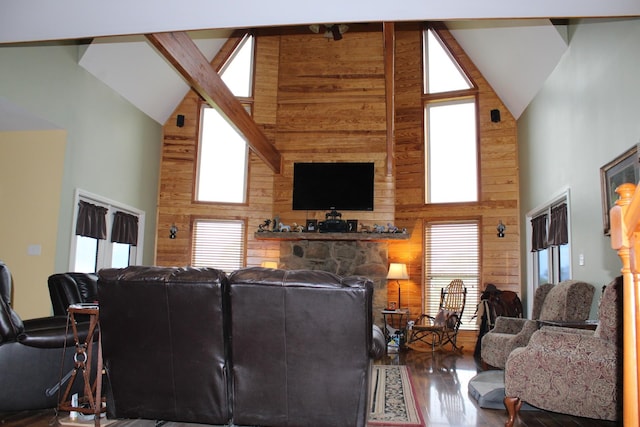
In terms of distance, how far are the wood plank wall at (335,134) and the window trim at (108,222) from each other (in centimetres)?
56

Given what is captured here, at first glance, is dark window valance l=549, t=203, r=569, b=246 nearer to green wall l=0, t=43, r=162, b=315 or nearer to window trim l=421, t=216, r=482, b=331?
window trim l=421, t=216, r=482, b=331

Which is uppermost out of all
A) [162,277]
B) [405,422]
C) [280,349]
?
[162,277]

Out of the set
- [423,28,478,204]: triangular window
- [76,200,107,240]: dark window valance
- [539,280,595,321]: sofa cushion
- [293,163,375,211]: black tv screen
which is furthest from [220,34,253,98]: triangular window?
[539,280,595,321]: sofa cushion

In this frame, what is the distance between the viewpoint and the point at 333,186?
8703 millimetres

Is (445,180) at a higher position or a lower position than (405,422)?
higher

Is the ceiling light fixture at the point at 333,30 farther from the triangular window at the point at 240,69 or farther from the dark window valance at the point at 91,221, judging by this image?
the dark window valance at the point at 91,221

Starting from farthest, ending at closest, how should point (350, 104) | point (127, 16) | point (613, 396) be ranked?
point (350, 104), point (127, 16), point (613, 396)

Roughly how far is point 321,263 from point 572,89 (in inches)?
177

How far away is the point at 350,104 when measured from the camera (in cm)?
899

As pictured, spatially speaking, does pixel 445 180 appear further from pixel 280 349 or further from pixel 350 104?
pixel 280 349

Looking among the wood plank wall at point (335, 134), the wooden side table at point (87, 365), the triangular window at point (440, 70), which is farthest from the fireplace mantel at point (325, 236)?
the wooden side table at point (87, 365)

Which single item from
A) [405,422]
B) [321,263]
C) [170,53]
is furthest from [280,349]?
[321,263]

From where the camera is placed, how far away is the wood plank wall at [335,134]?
28.1 ft

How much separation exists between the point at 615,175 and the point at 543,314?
1.63 m
